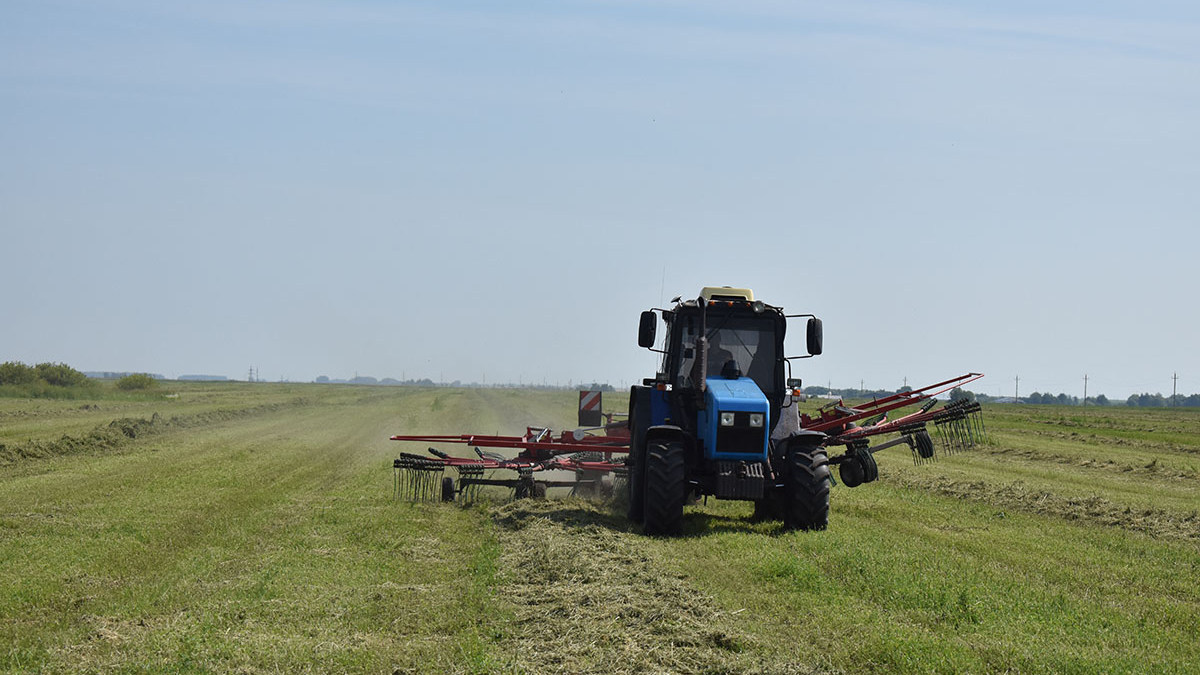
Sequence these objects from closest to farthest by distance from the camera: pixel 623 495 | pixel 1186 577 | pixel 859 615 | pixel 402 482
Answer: pixel 859 615, pixel 1186 577, pixel 623 495, pixel 402 482

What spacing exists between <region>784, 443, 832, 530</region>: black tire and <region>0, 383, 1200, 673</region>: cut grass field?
1.11 ft

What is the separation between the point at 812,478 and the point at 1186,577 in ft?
13.0

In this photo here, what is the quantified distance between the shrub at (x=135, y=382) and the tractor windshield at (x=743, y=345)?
6787 centimetres

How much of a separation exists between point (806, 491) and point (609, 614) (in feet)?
15.8

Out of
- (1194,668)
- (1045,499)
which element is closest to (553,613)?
(1194,668)

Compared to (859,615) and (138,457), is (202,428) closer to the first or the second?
(138,457)

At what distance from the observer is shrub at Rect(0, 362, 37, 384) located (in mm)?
62287

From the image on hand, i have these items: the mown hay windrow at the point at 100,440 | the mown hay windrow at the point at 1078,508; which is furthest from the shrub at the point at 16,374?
the mown hay windrow at the point at 1078,508

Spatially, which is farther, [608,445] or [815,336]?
[608,445]

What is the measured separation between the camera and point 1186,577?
32.3 ft

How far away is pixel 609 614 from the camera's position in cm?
791

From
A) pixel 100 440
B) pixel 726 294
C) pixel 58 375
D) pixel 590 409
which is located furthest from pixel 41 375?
pixel 726 294

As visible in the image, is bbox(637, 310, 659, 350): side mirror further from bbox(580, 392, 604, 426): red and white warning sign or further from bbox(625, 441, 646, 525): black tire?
bbox(580, 392, 604, 426): red and white warning sign

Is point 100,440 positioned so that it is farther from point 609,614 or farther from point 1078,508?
point 1078,508
